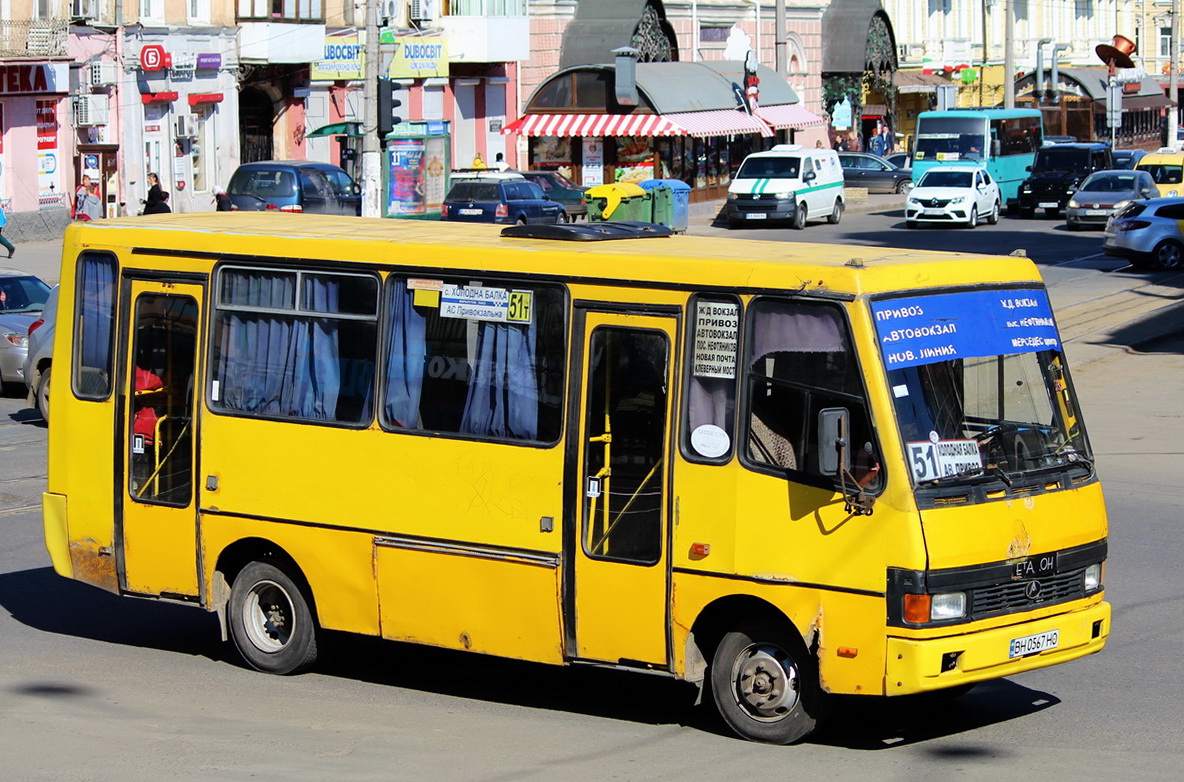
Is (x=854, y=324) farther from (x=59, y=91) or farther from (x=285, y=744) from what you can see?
(x=59, y=91)

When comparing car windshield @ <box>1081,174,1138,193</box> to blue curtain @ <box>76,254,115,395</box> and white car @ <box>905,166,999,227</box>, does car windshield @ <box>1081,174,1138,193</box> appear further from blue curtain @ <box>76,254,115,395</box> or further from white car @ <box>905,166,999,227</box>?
blue curtain @ <box>76,254,115,395</box>

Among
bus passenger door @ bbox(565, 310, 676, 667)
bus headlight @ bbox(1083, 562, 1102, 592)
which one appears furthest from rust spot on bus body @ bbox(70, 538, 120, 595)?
bus headlight @ bbox(1083, 562, 1102, 592)

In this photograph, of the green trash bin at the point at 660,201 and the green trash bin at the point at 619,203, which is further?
the green trash bin at the point at 660,201

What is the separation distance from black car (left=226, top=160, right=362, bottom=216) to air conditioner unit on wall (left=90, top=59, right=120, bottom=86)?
5.72 m

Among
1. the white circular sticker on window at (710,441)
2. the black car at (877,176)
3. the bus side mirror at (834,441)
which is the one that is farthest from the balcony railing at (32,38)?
the bus side mirror at (834,441)

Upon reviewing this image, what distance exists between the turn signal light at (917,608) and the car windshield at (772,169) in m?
37.8

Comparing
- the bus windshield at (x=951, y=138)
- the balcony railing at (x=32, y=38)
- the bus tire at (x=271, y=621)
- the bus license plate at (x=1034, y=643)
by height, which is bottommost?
the bus tire at (x=271, y=621)

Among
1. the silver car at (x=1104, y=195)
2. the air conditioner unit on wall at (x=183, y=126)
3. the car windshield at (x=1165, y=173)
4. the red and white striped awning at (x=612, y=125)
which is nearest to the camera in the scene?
the air conditioner unit on wall at (x=183, y=126)

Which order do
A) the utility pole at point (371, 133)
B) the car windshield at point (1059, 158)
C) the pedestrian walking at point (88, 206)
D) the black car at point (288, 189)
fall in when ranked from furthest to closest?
the car windshield at point (1059, 158) < the black car at point (288, 189) < the pedestrian walking at point (88, 206) < the utility pole at point (371, 133)

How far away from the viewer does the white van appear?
1732 inches

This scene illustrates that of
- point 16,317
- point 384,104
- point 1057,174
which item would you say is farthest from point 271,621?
point 1057,174

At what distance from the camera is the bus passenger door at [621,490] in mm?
8008

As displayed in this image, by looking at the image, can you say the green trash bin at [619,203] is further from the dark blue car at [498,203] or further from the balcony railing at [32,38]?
the balcony railing at [32,38]

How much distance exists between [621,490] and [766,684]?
3.64ft
